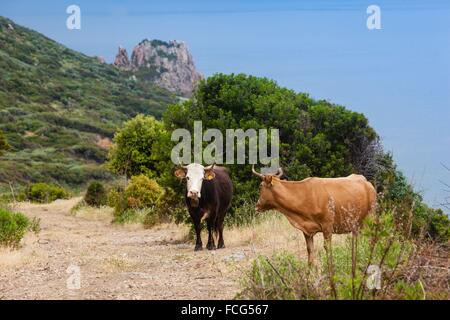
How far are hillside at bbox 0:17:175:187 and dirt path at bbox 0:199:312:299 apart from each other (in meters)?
32.3

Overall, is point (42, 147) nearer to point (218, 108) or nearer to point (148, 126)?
point (148, 126)

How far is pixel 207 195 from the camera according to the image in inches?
642

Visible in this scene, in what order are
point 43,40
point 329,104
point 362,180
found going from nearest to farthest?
point 362,180 < point 329,104 < point 43,40

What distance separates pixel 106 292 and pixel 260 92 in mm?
13431

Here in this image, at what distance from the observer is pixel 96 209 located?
33000 millimetres

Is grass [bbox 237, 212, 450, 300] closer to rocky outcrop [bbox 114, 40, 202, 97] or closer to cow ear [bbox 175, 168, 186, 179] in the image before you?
cow ear [bbox 175, 168, 186, 179]

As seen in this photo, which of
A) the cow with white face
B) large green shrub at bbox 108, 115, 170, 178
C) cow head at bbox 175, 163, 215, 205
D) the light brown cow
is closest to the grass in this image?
the light brown cow

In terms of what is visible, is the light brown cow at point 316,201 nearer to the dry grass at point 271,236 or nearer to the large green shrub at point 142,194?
the dry grass at point 271,236

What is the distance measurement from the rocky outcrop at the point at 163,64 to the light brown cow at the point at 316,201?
5448 inches

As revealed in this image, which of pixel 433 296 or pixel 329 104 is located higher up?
pixel 329 104

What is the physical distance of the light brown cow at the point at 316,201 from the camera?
11211 mm

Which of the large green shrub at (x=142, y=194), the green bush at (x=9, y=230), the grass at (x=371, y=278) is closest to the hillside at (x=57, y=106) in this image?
Result: the large green shrub at (x=142, y=194)
